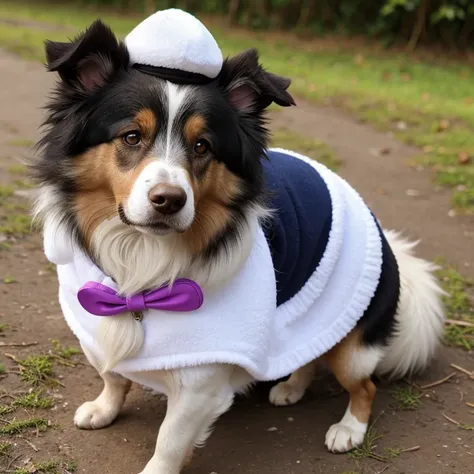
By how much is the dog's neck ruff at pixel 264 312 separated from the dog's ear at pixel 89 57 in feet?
2.06

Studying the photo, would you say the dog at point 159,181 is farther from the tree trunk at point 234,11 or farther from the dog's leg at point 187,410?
the tree trunk at point 234,11

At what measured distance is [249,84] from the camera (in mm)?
2443

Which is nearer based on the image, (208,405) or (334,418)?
(208,405)

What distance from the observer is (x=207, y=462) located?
9.20 ft

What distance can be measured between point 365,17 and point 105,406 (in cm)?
1272

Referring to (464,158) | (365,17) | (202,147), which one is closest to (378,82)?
(365,17)

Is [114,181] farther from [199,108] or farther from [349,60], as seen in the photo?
[349,60]

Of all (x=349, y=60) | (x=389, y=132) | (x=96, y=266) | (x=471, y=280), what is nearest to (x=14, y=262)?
(x=96, y=266)

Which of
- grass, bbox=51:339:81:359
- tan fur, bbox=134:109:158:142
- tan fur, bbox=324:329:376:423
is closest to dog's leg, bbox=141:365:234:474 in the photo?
tan fur, bbox=324:329:376:423

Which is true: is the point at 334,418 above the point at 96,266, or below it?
below

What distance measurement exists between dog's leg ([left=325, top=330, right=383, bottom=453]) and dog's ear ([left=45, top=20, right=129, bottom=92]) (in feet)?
4.97

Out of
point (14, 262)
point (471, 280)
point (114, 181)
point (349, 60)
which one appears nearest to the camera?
point (114, 181)

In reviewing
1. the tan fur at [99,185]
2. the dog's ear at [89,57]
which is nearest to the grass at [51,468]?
the tan fur at [99,185]

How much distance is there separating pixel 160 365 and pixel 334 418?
1.11 m
